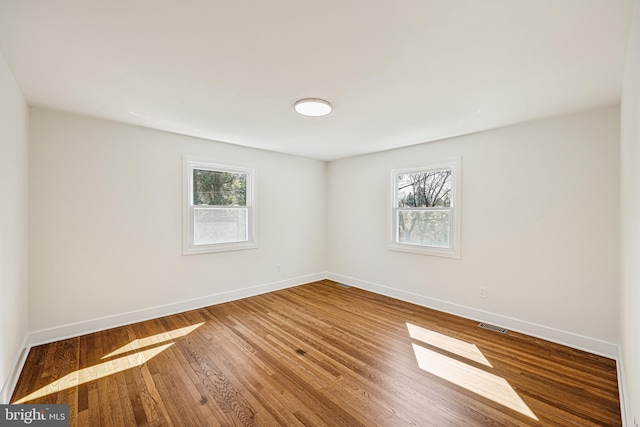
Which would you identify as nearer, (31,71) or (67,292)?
(31,71)

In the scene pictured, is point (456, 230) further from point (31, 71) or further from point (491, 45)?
point (31, 71)

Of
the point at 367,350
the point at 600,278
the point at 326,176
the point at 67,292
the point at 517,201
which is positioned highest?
the point at 326,176

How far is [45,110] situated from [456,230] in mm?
4883

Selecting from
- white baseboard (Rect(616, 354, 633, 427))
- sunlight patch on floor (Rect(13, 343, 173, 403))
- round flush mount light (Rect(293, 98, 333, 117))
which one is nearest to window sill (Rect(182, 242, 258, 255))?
sunlight patch on floor (Rect(13, 343, 173, 403))

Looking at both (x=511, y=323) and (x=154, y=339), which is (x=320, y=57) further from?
(x=511, y=323)

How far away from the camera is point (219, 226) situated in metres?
4.22

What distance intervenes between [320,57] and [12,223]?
2.66 m

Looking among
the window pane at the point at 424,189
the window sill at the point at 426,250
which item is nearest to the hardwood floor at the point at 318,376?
the window sill at the point at 426,250

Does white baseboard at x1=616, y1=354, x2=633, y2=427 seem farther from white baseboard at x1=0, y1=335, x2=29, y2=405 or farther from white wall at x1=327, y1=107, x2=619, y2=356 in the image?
white baseboard at x1=0, y1=335, x2=29, y2=405

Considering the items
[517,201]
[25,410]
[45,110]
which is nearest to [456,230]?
[517,201]

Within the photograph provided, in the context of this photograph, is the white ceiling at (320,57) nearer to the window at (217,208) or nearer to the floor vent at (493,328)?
the window at (217,208)

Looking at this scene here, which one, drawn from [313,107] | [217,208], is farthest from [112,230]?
[313,107]

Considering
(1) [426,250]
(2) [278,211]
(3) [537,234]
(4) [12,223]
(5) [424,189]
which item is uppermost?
(5) [424,189]

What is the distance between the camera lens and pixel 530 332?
3.12m
